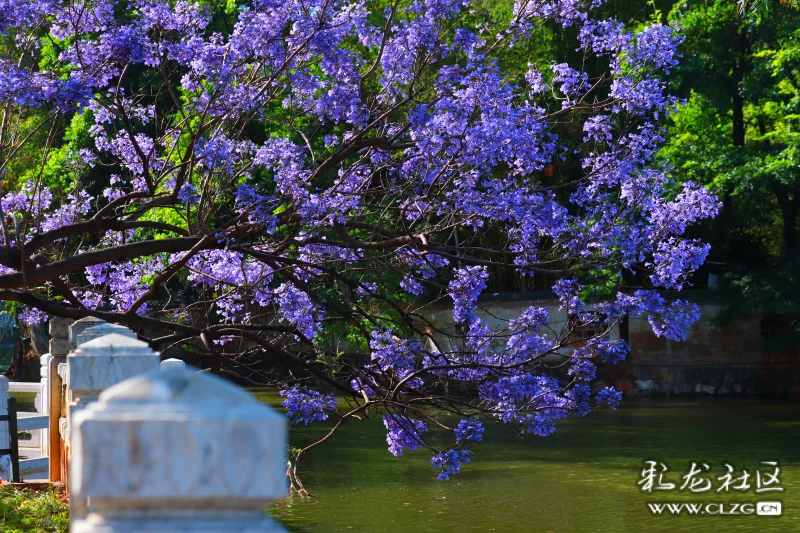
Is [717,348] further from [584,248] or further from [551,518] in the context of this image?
[584,248]

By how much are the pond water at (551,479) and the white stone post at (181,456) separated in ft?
34.1

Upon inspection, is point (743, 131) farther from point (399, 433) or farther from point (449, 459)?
point (449, 459)

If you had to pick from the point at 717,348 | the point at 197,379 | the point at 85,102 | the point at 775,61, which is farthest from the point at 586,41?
the point at 717,348

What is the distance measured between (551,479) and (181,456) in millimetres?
14073

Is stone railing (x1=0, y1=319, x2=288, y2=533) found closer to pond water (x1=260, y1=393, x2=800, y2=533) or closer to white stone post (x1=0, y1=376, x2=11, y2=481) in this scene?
white stone post (x1=0, y1=376, x2=11, y2=481)

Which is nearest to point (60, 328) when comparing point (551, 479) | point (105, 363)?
point (551, 479)

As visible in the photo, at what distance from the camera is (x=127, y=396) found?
1731 mm

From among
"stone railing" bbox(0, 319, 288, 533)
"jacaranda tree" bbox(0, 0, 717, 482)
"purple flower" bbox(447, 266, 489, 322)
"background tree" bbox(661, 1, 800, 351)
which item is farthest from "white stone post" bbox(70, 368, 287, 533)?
"background tree" bbox(661, 1, 800, 351)

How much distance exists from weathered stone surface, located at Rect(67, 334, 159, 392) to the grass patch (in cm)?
439

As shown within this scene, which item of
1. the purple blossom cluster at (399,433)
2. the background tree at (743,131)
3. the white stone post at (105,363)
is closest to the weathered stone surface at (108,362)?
the white stone post at (105,363)

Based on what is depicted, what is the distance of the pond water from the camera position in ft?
40.3

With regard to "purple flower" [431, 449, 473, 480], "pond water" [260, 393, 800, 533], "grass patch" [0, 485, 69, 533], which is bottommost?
"pond water" [260, 393, 800, 533]

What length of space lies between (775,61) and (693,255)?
15.9m

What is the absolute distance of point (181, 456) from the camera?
1680 millimetres
